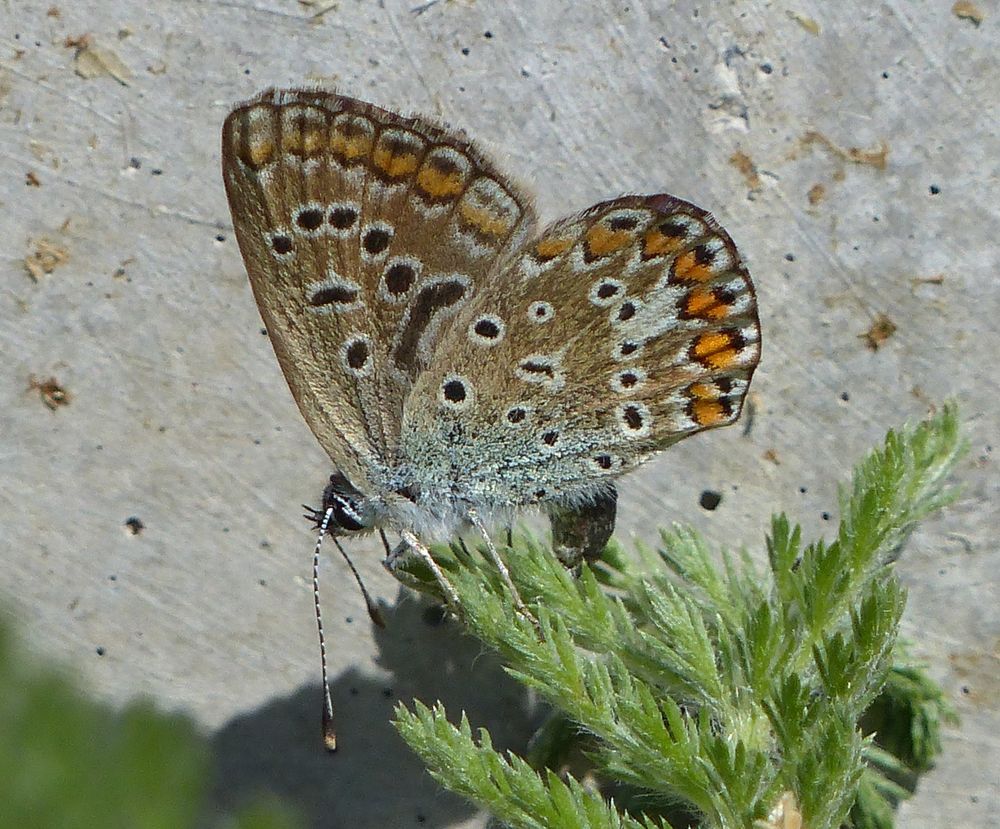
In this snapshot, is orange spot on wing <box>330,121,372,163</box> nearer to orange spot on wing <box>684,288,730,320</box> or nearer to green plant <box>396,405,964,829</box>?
orange spot on wing <box>684,288,730,320</box>

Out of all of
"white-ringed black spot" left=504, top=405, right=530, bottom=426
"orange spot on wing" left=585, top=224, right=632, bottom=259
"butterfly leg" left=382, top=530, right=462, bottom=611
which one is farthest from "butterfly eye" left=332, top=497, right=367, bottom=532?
"orange spot on wing" left=585, top=224, right=632, bottom=259

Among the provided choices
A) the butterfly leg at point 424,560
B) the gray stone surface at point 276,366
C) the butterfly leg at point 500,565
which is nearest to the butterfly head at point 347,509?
the butterfly leg at point 424,560

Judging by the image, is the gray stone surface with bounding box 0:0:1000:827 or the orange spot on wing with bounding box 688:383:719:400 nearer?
the orange spot on wing with bounding box 688:383:719:400

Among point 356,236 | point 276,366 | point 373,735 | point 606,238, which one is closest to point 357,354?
point 356,236

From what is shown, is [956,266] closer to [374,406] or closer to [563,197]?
[563,197]

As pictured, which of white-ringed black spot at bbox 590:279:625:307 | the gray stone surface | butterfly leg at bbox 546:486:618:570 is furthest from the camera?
the gray stone surface

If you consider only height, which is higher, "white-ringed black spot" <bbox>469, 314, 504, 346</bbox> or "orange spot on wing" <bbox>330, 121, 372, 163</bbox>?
"orange spot on wing" <bbox>330, 121, 372, 163</bbox>

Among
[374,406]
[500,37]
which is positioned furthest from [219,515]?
[500,37]
